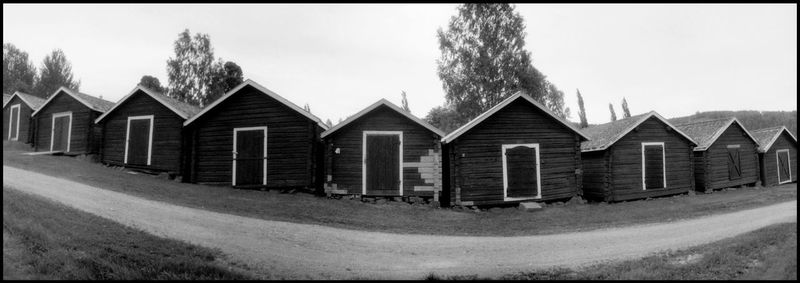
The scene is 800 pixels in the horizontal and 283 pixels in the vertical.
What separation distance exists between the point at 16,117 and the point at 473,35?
3358cm

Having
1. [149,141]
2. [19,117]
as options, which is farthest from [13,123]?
[149,141]

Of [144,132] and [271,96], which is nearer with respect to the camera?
[271,96]

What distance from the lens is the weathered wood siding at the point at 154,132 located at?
19391 millimetres

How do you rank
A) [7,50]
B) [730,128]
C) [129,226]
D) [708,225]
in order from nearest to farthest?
1. [129,226]
2. [708,225]
3. [730,128]
4. [7,50]

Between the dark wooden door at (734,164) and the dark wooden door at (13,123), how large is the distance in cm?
4898

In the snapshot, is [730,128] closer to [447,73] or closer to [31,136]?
[447,73]

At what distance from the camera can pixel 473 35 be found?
1177 inches

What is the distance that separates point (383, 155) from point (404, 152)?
3.21 feet

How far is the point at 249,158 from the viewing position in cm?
1831

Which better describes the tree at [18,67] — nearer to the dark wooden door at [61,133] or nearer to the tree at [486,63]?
the dark wooden door at [61,133]

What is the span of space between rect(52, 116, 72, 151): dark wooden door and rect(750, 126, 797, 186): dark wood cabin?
46.0 metres

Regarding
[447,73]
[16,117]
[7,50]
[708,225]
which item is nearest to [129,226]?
[708,225]

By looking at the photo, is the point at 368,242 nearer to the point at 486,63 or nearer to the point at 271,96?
the point at 271,96

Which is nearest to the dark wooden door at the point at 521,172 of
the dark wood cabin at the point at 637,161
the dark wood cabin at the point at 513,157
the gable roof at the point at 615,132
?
the dark wood cabin at the point at 513,157
